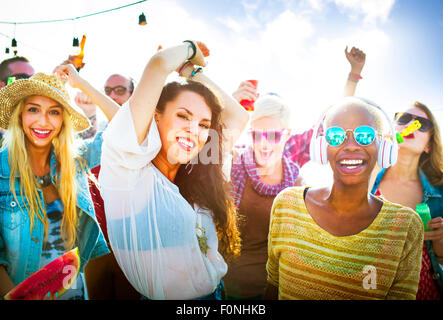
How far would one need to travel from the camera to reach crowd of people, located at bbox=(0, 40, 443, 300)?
4.78 ft

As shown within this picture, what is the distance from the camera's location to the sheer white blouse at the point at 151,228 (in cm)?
142

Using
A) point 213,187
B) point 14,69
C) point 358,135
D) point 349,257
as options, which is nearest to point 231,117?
point 213,187

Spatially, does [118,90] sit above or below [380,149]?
above

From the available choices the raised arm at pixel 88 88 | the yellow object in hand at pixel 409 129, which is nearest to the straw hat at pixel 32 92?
the raised arm at pixel 88 88

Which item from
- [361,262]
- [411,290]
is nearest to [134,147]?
[361,262]

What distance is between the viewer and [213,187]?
6.23 feet

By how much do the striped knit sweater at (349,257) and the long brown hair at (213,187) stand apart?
379mm

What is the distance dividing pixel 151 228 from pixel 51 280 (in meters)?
0.73

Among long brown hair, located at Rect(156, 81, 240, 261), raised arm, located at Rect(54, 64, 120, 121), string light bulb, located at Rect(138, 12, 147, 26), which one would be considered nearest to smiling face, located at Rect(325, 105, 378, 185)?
long brown hair, located at Rect(156, 81, 240, 261)

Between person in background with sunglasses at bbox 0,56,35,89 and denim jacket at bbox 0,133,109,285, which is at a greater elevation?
person in background with sunglasses at bbox 0,56,35,89

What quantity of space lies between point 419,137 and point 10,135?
113 inches

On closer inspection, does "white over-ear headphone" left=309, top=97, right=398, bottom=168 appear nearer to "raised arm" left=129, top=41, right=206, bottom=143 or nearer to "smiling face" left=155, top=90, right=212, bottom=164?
"smiling face" left=155, top=90, right=212, bottom=164

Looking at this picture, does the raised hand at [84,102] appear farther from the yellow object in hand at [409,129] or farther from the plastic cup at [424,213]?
the plastic cup at [424,213]

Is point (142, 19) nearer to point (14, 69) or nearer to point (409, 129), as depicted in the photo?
point (14, 69)
